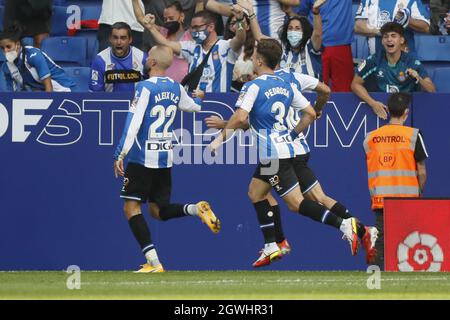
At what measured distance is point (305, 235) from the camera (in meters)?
14.9

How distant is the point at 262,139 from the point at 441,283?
2.58m

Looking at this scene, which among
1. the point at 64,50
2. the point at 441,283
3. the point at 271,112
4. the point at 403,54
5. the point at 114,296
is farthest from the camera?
the point at 64,50

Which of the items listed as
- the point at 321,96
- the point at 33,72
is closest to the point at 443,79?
the point at 321,96

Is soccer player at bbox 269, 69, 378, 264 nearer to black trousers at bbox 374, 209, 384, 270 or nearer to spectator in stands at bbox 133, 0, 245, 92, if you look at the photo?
black trousers at bbox 374, 209, 384, 270

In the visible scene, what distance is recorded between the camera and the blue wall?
1488 cm

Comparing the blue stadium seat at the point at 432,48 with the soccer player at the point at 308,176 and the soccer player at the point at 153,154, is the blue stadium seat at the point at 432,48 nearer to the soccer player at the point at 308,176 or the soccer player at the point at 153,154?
the soccer player at the point at 308,176

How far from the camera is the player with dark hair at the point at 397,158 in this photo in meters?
14.0

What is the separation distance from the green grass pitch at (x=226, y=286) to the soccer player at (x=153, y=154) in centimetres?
56

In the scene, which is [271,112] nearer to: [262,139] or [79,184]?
[262,139]

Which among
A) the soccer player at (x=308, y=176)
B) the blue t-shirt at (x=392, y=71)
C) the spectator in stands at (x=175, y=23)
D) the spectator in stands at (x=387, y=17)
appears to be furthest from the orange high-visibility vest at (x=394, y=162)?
the spectator in stands at (x=175, y=23)

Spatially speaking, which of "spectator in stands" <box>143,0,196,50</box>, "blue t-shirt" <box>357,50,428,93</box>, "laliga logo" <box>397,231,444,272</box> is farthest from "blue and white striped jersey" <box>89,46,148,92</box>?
"laliga logo" <box>397,231,444,272</box>

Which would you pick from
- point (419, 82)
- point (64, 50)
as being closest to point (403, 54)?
point (419, 82)

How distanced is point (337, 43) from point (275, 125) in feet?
7.29

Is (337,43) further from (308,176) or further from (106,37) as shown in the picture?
(106,37)
